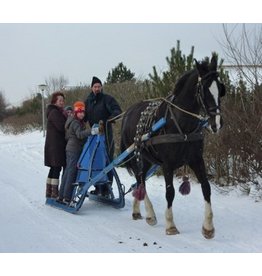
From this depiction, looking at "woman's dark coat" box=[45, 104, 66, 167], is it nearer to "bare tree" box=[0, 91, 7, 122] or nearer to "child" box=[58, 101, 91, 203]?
"child" box=[58, 101, 91, 203]

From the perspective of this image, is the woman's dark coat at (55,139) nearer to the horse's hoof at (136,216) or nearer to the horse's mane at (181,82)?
the horse's hoof at (136,216)

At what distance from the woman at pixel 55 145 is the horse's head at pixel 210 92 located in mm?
3056

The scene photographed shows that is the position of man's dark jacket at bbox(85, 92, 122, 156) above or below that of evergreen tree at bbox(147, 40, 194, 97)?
below

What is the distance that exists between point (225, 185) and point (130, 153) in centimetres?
232

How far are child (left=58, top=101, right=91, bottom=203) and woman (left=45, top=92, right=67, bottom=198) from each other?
0.81 ft

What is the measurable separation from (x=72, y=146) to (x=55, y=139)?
43 cm

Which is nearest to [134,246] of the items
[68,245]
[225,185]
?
[68,245]

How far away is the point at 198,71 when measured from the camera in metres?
5.04

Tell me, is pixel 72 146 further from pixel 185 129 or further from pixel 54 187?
pixel 185 129

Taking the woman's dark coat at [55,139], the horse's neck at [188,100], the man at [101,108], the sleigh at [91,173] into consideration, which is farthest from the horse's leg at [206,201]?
the woman's dark coat at [55,139]

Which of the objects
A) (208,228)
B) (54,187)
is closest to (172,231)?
(208,228)

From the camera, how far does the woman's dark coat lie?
731 cm

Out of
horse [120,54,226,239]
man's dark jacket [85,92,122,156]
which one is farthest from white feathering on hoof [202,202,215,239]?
man's dark jacket [85,92,122,156]

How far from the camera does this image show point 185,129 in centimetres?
535
